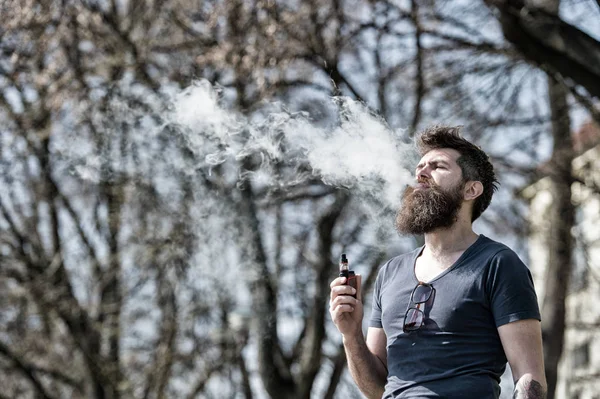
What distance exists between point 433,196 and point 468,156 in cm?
26

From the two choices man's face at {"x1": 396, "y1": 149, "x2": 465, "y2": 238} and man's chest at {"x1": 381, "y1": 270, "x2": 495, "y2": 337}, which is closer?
man's chest at {"x1": 381, "y1": 270, "x2": 495, "y2": 337}

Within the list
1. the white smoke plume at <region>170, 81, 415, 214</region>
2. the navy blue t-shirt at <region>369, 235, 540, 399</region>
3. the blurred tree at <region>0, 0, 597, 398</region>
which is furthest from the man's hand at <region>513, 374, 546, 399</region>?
the blurred tree at <region>0, 0, 597, 398</region>

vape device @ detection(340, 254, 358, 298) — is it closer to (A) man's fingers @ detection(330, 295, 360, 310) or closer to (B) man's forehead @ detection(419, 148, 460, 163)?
(A) man's fingers @ detection(330, 295, 360, 310)

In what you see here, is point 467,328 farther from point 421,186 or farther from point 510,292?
point 421,186

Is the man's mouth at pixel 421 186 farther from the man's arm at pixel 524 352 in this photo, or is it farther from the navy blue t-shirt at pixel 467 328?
the man's arm at pixel 524 352

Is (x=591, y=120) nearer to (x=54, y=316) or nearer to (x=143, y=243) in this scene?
(x=143, y=243)

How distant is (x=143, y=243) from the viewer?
11.3 m

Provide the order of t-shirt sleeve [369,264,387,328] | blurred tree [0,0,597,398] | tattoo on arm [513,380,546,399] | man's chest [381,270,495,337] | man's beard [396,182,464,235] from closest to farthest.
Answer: tattoo on arm [513,380,546,399]
man's chest [381,270,495,337]
man's beard [396,182,464,235]
t-shirt sleeve [369,264,387,328]
blurred tree [0,0,597,398]

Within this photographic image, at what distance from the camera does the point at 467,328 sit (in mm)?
2930

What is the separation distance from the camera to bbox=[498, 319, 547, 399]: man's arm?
282 cm

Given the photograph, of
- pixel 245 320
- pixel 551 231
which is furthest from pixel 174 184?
pixel 551 231

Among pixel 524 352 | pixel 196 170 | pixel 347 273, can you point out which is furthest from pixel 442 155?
pixel 196 170

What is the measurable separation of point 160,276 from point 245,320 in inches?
51.4

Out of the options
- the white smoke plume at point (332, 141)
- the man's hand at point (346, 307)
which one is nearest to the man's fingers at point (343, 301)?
the man's hand at point (346, 307)
